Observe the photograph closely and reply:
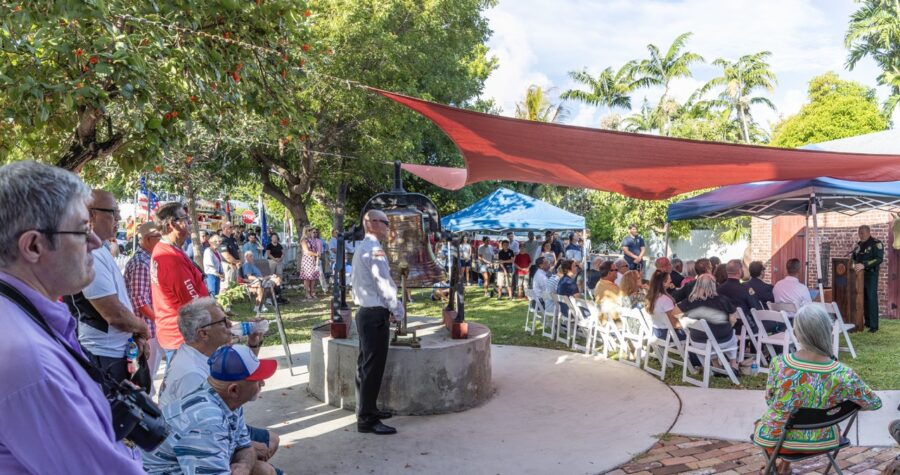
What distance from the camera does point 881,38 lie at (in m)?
27.6

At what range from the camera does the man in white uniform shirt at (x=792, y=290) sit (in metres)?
7.22

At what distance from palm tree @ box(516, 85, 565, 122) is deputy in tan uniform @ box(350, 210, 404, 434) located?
26912mm

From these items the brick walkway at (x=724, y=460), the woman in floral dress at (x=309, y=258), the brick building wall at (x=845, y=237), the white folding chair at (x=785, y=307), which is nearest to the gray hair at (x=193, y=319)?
the brick walkway at (x=724, y=460)

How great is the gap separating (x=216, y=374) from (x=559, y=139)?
144 inches

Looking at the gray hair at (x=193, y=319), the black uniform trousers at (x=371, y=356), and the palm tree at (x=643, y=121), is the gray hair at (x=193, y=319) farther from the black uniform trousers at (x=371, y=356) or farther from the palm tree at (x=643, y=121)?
the palm tree at (x=643, y=121)

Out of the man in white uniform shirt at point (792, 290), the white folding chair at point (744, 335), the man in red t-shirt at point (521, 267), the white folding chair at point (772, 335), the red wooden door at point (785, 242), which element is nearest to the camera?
the white folding chair at point (772, 335)

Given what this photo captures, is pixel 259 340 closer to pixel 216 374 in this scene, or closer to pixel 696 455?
pixel 216 374

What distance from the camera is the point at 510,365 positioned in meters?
7.22

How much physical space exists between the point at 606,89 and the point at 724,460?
31.7m

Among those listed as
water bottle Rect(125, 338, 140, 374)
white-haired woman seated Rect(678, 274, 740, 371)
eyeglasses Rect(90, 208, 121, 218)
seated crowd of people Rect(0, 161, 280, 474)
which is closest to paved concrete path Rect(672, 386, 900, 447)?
white-haired woman seated Rect(678, 274, 740, 371)

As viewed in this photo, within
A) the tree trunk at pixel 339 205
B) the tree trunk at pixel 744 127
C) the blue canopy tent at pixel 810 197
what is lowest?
the blue canopy tent at pixel 810 197

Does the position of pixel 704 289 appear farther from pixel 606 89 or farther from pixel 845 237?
pixel 606 89

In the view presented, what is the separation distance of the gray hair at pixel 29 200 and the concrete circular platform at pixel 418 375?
13.5ft

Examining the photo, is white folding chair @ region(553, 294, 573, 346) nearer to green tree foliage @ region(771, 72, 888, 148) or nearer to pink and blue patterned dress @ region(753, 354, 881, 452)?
pink and blue patterned dress @ region(753, 354, 881, 452)
